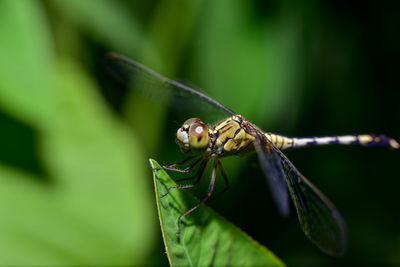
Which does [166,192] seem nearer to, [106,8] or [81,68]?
[81,68]

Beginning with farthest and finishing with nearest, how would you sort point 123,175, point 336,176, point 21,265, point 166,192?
point 336,176 < point 123,175 < point 21,265 < point 166,192

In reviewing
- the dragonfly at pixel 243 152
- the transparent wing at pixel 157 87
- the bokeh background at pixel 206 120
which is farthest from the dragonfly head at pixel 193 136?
the bokeh background at pixel 206 120

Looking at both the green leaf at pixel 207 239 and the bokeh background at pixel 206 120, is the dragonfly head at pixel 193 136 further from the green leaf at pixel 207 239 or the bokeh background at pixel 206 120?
the bokeh background at pixel 206 120

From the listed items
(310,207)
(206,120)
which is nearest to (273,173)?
(310,207)

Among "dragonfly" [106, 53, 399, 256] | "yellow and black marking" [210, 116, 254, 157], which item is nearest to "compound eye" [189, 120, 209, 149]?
"dragonfly" [106, 53, 399, 256]

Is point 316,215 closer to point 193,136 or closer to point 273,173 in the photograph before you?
point 273,173

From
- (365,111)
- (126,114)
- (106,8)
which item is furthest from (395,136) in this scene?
(106,8)
